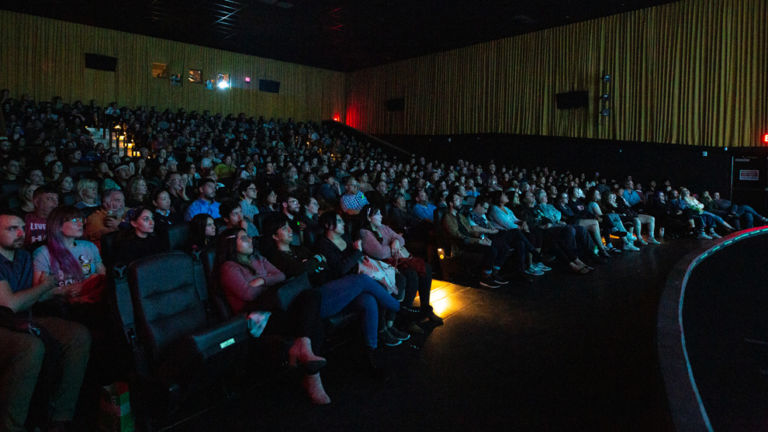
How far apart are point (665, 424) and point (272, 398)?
1.93 metres

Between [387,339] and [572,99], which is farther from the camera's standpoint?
[572,99]

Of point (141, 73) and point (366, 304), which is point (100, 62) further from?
point (366, 304)

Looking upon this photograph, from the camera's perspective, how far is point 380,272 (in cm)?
352

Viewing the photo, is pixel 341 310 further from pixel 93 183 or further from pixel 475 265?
pixel 93 183

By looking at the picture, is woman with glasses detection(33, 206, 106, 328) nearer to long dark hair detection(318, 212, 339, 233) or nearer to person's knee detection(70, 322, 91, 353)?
person's knee detection(70, 322, 91, 353)

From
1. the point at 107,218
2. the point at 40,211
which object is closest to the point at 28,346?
the point at 107,218

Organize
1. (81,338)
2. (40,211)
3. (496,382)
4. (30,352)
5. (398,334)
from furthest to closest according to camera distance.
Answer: (40,211), (398,334), (496,382), (81,338), (30,352)

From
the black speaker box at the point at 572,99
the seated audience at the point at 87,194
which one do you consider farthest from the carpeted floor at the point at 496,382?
the black speaker box at the point at 572,99

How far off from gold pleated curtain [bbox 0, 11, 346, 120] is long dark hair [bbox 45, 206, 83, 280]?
13.8 metres

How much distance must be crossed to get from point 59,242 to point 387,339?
2.18 metres

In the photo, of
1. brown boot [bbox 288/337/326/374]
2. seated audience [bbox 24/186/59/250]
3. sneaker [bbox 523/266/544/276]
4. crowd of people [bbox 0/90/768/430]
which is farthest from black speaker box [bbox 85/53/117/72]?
brown boot [bbox 288/337/326/374]

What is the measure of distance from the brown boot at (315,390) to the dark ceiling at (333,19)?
32.1ft

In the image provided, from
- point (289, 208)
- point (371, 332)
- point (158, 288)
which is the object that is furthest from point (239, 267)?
Result: point (289, 208)

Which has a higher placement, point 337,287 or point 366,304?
point 337,287
